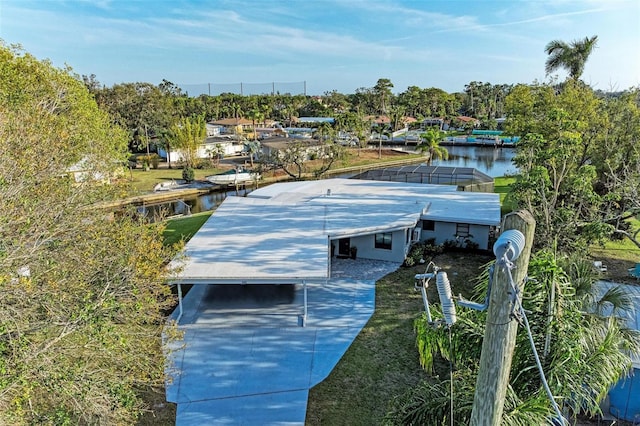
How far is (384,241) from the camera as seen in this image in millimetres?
16422

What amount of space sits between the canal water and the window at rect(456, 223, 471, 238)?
43.6 ft

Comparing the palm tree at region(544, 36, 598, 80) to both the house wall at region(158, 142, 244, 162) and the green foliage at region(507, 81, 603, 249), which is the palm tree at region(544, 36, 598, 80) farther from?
the house wall at region(158, 142, 244, 162)

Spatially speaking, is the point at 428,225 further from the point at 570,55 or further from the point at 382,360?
the point at 570,55

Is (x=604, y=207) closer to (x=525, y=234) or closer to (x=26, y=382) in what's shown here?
(x=525, y=234)

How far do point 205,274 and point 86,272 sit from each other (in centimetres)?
509

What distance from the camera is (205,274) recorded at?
11555mm

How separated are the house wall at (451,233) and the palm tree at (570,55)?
15158 mm

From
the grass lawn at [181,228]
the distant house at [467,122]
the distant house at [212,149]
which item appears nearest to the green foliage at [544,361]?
the grass lawn at [181,228]

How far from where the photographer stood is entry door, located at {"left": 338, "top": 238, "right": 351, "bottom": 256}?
1683 cm

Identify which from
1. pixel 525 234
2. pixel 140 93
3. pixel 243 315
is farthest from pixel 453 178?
pixel 140 93

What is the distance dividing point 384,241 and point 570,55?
65.8ft

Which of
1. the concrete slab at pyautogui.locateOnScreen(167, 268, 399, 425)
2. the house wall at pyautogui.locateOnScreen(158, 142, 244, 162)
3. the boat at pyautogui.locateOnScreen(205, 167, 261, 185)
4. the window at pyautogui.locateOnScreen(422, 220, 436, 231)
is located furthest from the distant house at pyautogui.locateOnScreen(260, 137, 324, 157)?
the concrete slab at pyautogui.locateOnScreen(167, 268, 399, 425)

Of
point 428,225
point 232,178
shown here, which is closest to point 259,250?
point 428,225

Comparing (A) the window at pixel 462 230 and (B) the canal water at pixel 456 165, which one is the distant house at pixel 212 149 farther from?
(A) the window at pixel 462 230
